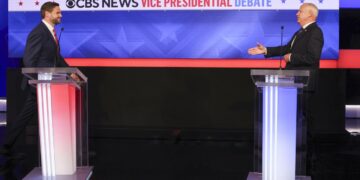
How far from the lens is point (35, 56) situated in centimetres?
427

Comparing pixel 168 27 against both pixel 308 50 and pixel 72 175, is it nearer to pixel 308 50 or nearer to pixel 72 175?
pixel 308 50

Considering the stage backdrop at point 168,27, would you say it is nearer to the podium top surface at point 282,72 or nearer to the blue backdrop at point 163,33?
the blue backdrop at point 163,33

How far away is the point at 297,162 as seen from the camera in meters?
3.41

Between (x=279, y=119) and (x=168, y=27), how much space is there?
9.50 feet

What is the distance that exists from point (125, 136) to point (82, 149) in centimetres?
223

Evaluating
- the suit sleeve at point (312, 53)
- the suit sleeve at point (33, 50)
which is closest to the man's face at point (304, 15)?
the suit sleeve at point (312, 53)

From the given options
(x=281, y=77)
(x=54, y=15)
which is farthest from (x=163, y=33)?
(x=281, y=77)

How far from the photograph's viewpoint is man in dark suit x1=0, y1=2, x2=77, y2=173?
4258 mm

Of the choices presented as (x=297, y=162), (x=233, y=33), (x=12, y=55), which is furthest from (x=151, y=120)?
(x=297, y=162)

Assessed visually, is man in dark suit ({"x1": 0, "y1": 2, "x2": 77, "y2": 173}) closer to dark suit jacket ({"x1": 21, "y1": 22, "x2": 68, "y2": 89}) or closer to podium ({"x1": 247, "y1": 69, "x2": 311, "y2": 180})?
dark suit jacket ({"x1": 21, "y1": 22, "x2": 68, "y2": 89})

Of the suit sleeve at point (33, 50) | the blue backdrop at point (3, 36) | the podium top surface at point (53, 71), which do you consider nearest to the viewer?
the podium top surface at point (53, 71)

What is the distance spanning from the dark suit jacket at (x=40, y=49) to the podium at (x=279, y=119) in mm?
1785

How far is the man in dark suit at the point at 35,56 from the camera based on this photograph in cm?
426

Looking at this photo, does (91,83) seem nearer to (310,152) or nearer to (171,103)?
(171,103)
